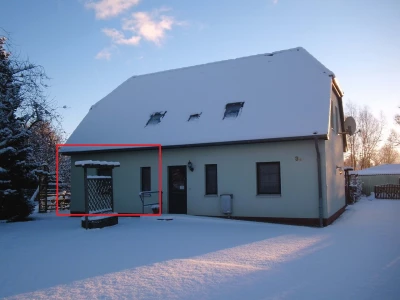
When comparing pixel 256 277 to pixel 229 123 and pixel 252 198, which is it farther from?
pixel 229 123

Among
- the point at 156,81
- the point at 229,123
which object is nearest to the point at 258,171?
the point at 229,123

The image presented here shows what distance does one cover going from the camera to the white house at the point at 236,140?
12172mm

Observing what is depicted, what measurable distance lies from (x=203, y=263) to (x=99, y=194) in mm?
6685

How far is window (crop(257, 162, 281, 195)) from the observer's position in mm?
12625

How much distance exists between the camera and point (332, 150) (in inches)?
558

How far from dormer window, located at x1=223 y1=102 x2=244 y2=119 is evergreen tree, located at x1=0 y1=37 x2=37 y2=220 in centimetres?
834

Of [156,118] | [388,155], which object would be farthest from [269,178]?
[388,155]

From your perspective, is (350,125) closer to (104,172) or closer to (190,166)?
(190,166)

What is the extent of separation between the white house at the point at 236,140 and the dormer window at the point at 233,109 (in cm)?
4

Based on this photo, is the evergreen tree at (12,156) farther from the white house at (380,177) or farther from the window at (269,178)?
the white house at (380,177)

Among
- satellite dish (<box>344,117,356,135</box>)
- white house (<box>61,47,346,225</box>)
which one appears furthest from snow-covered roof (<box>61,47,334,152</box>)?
satellite dish (<box>344,117,356,135</box>)

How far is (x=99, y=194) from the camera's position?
40.7 ft

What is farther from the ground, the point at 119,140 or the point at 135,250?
the point at 119,140

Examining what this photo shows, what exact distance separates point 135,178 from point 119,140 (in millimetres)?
2001
